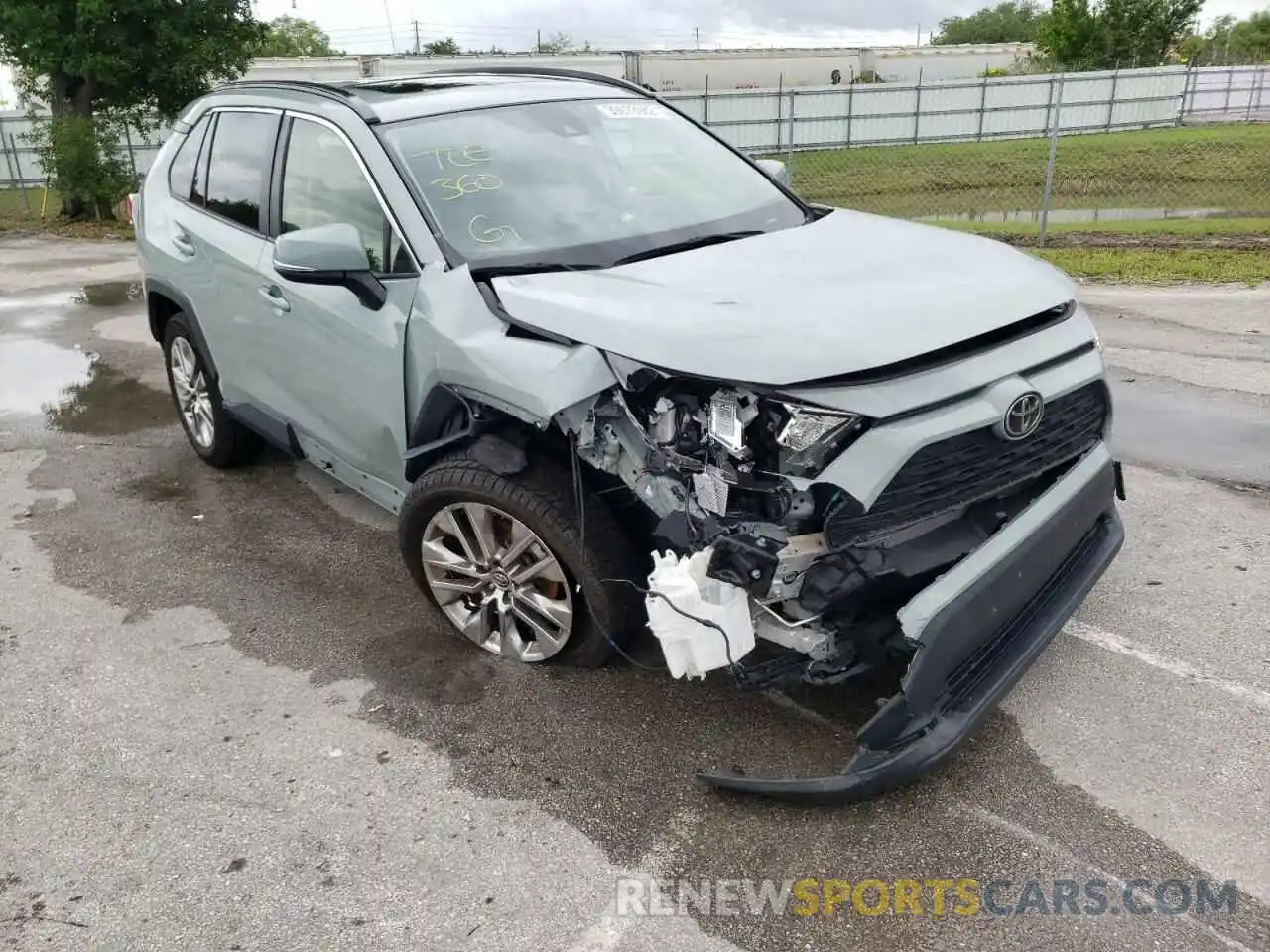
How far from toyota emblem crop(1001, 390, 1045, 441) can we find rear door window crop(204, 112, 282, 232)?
10.4 feet

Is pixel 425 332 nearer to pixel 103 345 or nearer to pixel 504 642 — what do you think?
pixel 504 642

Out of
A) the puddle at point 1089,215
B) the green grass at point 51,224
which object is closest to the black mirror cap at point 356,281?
the puddle at point 1089,215

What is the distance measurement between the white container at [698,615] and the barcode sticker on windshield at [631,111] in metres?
2.40

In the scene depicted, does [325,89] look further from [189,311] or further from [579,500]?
[579,500]

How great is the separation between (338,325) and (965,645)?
2.48m

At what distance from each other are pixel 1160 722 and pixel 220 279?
13.7 feet


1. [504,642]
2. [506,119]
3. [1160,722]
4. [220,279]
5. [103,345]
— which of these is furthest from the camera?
[103,345]

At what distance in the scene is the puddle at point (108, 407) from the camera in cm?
650

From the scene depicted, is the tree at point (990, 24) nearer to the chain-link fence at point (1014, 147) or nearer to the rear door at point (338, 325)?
the chain-link fence at point (1014, 147)

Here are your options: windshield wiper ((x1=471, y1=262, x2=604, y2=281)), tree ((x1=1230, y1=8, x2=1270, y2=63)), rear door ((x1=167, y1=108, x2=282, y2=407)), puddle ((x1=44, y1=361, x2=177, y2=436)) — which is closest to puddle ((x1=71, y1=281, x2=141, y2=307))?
puddle ((x1=44, y1=361, x2=177, y2=436))

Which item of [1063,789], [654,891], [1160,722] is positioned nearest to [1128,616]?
[1160,722]

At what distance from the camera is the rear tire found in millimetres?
5277

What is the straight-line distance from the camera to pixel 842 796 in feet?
8.78

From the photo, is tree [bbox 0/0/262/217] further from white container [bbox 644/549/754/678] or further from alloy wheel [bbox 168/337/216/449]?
white container [bbox 644/549/754/678]
